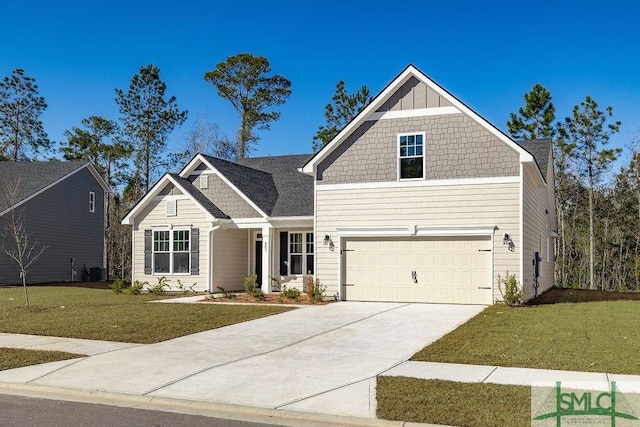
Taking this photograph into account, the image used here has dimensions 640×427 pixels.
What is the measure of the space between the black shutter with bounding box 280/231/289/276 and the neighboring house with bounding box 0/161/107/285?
14006 mm

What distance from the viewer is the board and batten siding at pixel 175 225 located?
2331cm

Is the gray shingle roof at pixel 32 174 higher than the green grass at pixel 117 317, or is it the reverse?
the gray shingle roof at pixel 32 174

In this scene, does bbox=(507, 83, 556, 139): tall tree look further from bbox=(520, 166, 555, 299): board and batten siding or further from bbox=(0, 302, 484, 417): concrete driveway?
bbox=(0, 302, 484, 417): concrete driveway

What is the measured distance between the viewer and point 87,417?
6.97 meters

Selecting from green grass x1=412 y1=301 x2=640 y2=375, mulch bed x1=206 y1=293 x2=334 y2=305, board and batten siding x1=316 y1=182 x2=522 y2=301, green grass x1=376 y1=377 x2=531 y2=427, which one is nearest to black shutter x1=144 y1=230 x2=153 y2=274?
mulch bed x1=206 y1=293 x2=334 y2=305

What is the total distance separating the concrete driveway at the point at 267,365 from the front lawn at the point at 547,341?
2.13ft

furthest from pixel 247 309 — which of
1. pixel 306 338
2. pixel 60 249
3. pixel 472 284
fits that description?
pixel 60 249

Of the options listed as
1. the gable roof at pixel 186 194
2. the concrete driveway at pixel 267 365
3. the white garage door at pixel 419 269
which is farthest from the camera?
the gable roof at pixel 186 194

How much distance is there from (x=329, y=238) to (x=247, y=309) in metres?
4.19

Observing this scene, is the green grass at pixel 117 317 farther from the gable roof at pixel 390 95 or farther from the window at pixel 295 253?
the gable roof at pixel 390 95

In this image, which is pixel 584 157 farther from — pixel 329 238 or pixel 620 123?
pixel 329 238

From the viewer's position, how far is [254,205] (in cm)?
2302

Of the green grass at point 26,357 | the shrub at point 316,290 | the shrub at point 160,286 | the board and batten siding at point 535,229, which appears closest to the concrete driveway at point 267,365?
the green grass at point 26,357

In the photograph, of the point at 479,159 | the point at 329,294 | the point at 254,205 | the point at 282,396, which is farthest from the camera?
the point at 254,205
